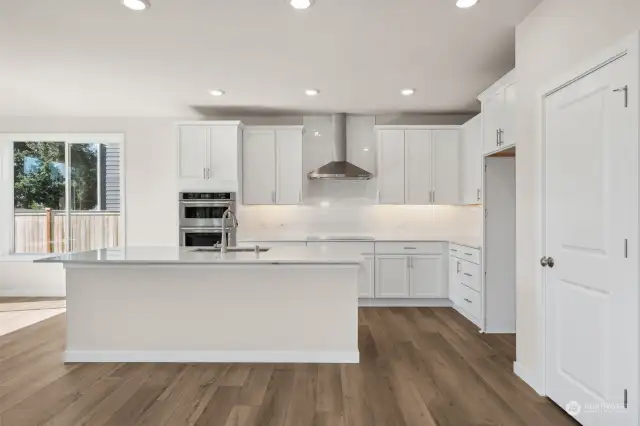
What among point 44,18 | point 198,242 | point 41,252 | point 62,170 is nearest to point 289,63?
point 44,18

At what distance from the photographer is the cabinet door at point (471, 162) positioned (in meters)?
5.05

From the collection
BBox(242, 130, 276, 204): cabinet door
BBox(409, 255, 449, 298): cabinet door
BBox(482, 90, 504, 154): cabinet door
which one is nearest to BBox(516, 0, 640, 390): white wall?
BBox(482, 90, 504, 154): cabinet door

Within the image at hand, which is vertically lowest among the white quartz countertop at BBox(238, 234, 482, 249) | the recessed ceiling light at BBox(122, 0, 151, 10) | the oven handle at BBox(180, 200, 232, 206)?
the white quartz countertop at BBox(238, 234, 482, 249)

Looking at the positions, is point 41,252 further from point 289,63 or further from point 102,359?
point 289,63

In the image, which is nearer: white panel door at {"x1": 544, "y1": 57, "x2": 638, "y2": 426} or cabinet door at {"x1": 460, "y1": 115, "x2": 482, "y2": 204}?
white panel door at {"x1": 544, "y1": 57, "x2": 638, "y2": 426}

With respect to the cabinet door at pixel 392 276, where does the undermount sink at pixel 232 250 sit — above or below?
above

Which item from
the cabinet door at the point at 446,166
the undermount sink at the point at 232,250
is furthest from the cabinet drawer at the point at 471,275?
the undermount sink at the point at 232,250

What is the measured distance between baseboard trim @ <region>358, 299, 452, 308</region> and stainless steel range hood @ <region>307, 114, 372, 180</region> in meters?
1.62

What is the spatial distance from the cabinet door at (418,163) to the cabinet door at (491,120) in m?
1.44

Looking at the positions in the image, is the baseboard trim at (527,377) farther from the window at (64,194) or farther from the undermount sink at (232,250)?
the window at (64,194)

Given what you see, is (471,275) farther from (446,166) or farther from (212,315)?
(212,315)

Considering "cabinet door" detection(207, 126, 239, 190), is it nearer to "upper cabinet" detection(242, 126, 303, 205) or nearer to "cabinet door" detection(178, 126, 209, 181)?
"cabinet door" detection(178, 126, 209, 181)

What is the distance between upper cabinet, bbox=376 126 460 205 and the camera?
19.1 feet

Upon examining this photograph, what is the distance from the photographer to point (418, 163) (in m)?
5.86
